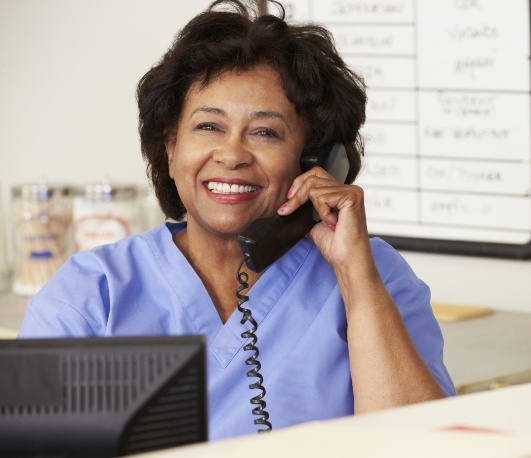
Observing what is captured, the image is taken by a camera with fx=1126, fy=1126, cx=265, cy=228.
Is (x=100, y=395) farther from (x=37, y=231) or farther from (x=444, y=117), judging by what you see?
(x=37, y=231)

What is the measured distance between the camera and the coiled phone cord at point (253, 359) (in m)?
1.51

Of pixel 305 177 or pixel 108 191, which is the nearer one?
pixel 305 177

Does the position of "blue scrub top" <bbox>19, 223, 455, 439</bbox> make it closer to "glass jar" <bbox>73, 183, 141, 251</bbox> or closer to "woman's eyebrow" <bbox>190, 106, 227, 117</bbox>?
"woman's eyebrow" <bbox>190, 106, 227, 117</bbox>

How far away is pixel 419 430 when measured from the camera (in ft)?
2.43

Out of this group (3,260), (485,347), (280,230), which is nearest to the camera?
(280,230)

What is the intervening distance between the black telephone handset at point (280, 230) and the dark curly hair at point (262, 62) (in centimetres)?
3

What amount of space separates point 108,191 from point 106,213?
5 cm

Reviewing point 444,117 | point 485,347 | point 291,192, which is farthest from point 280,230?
point 444,117

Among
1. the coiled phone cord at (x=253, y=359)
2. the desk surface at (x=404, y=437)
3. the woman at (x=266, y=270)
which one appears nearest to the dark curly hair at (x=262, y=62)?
the woman at (x=266, y=270)

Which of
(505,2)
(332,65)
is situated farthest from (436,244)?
(332,65)

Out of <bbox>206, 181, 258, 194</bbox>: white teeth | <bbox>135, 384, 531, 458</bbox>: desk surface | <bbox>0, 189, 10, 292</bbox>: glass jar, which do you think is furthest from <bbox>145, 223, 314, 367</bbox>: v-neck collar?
<bbox>0, 189, 10, 292</bbox>: glass jar

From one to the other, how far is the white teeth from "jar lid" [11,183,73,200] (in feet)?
3.42

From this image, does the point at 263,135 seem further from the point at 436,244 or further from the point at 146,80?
the point at 436,244

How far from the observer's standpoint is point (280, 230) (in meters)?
1.65
